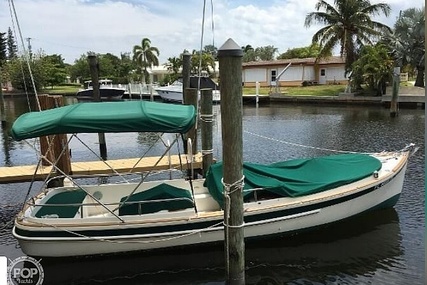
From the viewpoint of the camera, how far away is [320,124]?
85.2ft

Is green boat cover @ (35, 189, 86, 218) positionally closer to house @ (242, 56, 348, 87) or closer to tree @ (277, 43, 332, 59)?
house @ (242, 56, 348, 87)

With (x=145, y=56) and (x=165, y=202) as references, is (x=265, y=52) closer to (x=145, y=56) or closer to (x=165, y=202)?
(x=145, y=56)

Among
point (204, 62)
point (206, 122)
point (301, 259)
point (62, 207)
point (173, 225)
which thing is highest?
point (204, 62)

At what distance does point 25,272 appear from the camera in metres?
7.81

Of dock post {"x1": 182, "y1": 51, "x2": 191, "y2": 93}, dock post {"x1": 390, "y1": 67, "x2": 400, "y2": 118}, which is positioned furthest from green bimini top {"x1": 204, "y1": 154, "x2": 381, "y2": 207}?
dock post {"x1": 390, "y1": 67, "x2": 400, "y2": 118}

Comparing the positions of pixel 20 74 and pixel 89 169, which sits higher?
pixel 20 74

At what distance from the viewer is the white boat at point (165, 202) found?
23.8 ft

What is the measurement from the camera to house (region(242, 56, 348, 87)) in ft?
161

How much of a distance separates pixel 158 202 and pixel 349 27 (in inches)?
1457

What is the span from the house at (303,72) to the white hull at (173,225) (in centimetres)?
4044

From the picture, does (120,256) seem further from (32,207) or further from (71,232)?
(32,207)

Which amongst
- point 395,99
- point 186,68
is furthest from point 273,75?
point 186,68

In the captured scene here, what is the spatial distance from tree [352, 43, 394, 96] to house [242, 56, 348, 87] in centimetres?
1148

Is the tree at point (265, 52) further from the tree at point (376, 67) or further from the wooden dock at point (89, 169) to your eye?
the wooden dock at point (89, 169)
